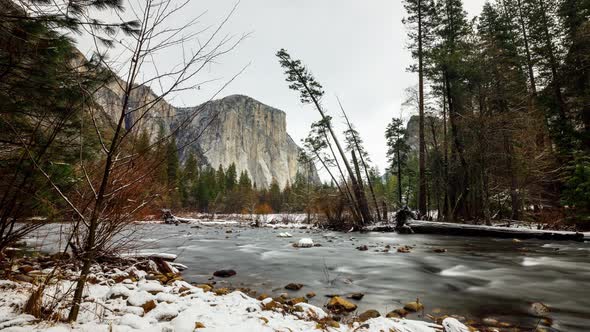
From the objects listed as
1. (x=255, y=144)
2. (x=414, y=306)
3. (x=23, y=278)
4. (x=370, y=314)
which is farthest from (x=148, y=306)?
(x=255, y=144)

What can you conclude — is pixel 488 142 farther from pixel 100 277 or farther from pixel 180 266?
pixel 100 277

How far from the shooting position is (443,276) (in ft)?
18.2

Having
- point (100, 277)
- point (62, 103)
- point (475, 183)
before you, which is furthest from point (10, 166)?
point (475, 183)

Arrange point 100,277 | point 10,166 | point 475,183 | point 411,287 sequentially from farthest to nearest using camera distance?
point 475,183, point 411,287, point 100,277, point 10,166

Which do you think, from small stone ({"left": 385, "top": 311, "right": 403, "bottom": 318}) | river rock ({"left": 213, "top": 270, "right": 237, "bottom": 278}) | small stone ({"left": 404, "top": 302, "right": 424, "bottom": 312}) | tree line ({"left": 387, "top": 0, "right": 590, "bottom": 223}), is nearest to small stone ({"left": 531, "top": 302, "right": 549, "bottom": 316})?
small stone ({"left": 404, "top": 302, "right": 424, "bottom": 312})

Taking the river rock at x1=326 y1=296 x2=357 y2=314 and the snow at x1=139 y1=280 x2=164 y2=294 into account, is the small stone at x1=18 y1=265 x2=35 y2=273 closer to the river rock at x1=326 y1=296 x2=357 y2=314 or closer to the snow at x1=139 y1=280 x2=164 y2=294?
the snow at x1=139 y1=280 x2=164 y2=294

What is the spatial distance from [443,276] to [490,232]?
22.8 ft

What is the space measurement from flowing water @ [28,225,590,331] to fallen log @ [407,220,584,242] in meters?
0.64

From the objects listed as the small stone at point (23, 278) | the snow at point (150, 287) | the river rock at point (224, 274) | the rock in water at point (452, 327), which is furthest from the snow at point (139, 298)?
the rock in water at point (452, 327)

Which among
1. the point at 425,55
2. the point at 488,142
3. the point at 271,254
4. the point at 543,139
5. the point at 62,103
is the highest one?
the point at 425,55

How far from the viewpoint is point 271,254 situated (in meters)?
8.59

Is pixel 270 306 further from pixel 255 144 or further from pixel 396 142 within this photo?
pixel 255 144

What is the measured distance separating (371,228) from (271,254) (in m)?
8.76

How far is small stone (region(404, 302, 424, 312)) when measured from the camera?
12.4 feet
